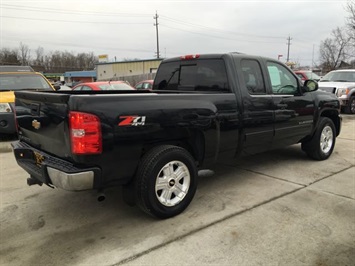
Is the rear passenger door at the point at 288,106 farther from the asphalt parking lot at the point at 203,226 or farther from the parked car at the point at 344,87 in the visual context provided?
the parked car at the point at 344,87

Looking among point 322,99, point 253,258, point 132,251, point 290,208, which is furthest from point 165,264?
point 322,99

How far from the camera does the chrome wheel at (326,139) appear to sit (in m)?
6.25

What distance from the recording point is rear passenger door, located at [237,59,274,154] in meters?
4.56

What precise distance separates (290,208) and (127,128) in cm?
228

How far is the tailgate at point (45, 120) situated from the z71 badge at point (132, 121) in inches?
21.0

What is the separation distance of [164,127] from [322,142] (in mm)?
Answer: 3997

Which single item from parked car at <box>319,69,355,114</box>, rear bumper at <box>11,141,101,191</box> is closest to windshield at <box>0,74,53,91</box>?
rear bumper at <box>11,141,101,191</box>

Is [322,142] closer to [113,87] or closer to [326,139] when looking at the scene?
[326,139]

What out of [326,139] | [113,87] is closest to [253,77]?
[326,139]

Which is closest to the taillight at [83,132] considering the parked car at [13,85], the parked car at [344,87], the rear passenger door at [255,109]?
the rear passenger door at [255,109]

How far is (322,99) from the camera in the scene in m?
6.04

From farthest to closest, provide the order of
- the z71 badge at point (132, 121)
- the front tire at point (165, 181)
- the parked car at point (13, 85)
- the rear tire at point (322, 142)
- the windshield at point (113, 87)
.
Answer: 1. the windshield at point (113, 87)
2. the parked car at point (13, 85)
3. the rear tire at point (322, 142)
4. the front tire at point (165, 181)
5. the z71 badge at point (132, 121)

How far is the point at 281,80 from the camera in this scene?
5355mm

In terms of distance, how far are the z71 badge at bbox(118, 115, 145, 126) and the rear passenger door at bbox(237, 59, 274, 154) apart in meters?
1.70
